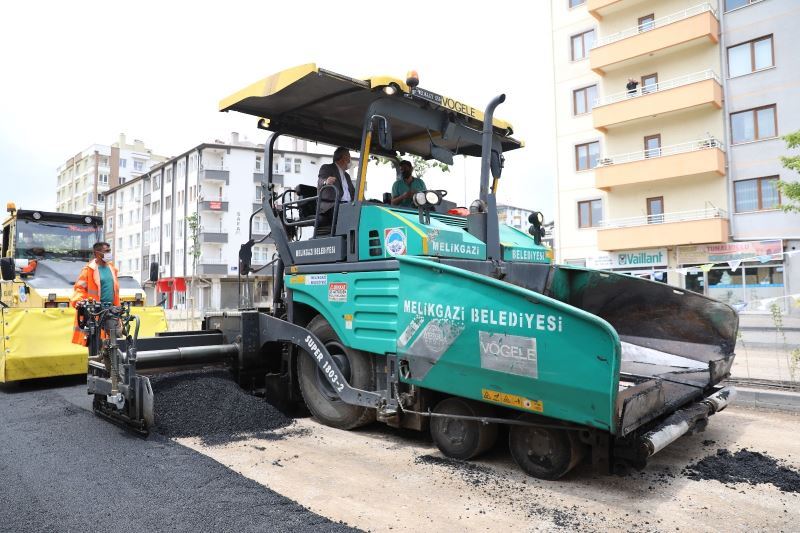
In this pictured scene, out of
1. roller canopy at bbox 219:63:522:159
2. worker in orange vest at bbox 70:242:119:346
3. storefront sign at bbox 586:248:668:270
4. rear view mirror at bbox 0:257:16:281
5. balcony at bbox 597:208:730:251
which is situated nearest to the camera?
roller canopy at bbox 219:63:522:159

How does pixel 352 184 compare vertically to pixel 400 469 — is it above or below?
above

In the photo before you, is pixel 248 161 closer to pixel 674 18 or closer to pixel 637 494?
pixel 674 18

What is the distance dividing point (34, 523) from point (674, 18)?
83.2ft

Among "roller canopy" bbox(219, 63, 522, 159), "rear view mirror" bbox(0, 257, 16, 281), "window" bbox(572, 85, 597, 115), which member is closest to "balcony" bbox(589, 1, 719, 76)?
"window" bbox(572, 85, 597, 115)

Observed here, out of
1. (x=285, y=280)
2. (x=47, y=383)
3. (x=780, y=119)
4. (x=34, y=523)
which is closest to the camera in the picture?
(x=34, y=523)

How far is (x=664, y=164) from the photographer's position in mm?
22094

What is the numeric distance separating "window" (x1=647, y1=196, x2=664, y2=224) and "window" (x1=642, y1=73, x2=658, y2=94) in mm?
4300

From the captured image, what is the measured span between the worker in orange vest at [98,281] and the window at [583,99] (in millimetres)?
22867

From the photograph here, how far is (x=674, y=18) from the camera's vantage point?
22.3 meters

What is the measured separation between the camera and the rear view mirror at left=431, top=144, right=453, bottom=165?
5.72 meters

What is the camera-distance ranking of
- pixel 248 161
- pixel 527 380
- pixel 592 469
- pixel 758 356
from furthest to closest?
pixel 248 161 < pixel 758 356 < pixel 592 469 < pixel 527 380

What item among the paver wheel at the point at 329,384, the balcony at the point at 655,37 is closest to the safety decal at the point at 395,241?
the paver wheel at the point at 329,384

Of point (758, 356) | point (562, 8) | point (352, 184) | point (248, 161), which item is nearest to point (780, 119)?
point (562, 8)

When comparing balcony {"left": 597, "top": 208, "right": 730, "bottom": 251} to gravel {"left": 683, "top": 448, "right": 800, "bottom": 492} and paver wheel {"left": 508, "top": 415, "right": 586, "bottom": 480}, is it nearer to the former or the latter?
gravel {"left": 683, "top": 448, "right": 800, "bottom": 492}
